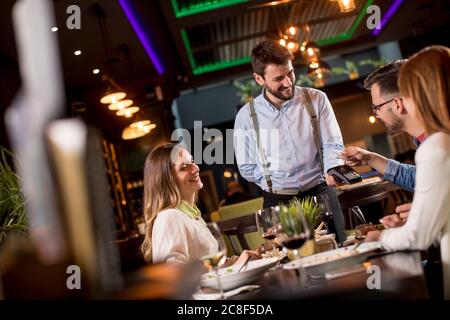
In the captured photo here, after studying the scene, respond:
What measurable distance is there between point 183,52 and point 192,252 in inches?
256

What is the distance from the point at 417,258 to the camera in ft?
4.48

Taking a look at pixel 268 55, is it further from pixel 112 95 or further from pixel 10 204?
pixel 112 95

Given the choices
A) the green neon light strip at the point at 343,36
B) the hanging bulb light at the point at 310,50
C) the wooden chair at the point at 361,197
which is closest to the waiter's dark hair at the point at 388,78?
the wooden chair at the point at 361,197

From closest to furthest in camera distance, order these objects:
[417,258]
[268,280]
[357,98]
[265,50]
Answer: [417,258] → [268,280] → [265,50] → [357,98]

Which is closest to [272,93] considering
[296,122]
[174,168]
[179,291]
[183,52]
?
[296,122]

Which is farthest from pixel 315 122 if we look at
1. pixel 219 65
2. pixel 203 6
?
pixel 219 65

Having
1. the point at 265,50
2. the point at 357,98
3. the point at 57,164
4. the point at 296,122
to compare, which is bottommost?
the point at 57,164

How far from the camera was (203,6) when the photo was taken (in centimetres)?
652

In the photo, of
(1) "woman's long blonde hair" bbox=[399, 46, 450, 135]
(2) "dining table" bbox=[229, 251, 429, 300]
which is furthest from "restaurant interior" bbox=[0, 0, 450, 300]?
(1) "woman's long blonde hair" bbox=[399, 46, 450, 135]

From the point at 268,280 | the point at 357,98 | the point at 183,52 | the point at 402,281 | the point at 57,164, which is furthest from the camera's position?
the point at 357,98

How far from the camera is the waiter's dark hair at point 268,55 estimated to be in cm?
285

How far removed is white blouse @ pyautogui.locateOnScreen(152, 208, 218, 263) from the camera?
1930 millimetres

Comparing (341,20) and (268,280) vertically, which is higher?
(341,20)

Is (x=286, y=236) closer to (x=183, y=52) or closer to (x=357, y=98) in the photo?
(x=183, y=52)
